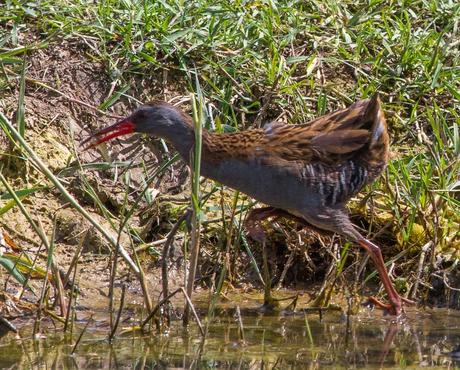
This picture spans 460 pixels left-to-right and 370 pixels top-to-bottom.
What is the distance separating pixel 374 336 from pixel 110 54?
284 cm

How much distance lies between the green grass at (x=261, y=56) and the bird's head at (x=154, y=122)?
0.87 metres

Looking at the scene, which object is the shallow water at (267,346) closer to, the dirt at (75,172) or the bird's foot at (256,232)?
the bird's foot at (256,232)

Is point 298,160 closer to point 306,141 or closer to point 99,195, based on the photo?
point 306,141

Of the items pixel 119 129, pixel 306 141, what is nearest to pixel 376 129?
pixel 306 141

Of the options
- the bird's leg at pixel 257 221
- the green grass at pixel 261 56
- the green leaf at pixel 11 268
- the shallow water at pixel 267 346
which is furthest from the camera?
the green grass at pixel 261 56

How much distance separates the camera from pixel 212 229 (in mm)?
7309

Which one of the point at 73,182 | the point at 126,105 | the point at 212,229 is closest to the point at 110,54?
the point at 126,105

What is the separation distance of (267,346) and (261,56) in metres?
2.68

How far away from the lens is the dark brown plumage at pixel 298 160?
664 centimetres

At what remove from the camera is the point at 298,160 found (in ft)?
21.9

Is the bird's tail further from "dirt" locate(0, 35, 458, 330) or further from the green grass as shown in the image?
the green grass

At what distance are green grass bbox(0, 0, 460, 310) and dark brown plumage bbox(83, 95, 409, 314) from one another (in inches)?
32.3

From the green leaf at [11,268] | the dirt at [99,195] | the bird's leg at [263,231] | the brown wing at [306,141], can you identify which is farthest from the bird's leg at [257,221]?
the green leaf at [11,268]

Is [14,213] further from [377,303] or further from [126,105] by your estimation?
[377,303]
